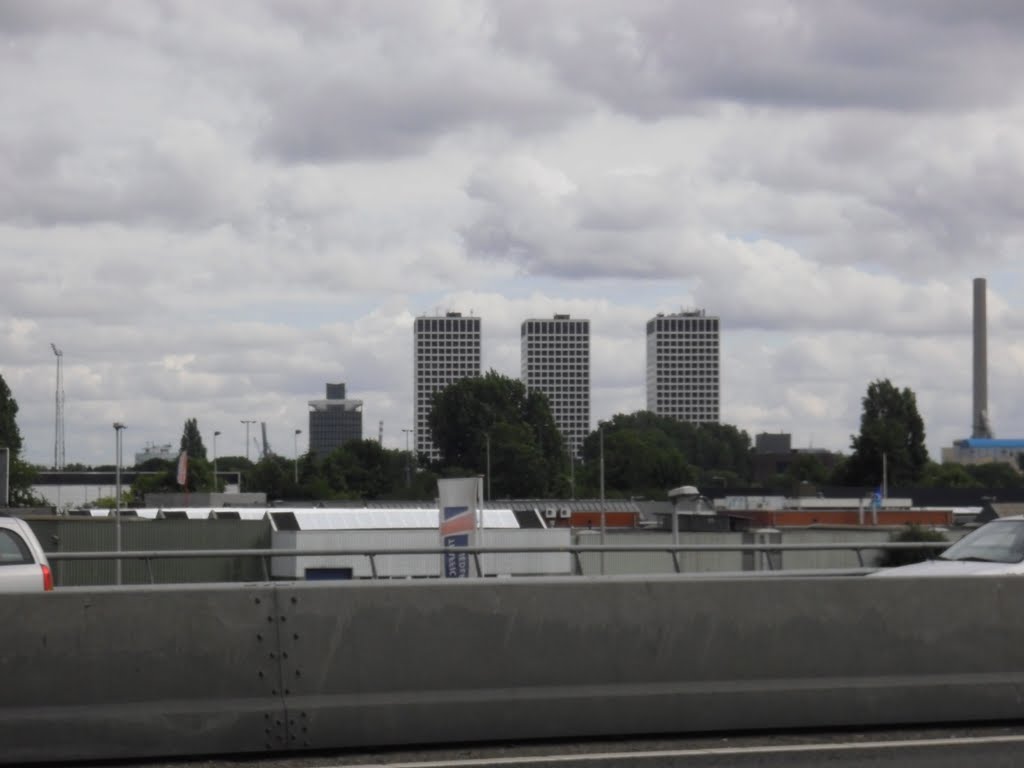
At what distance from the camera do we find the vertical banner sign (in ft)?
93.3

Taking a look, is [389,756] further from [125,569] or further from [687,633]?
[125,569]

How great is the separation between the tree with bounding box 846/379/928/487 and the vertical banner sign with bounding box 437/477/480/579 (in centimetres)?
13036

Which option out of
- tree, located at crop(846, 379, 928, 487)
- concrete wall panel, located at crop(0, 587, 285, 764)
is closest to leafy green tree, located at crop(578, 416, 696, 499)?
tree, located at crop(846, 379, 928, 487)

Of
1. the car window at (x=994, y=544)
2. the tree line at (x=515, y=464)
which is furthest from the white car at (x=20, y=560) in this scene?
the tree line at (x=515, y=464)

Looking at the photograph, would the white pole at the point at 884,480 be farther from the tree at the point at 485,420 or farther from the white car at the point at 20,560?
the white car at the point at 20,560

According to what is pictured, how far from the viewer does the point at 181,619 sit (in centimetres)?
956

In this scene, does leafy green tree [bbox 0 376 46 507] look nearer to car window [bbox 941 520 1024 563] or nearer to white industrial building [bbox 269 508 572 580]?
white industrial building [bbox 269 508 572 580]

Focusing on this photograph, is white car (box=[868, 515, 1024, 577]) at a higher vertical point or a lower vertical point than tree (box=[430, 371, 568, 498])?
lower

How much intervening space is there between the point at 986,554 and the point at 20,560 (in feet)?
31.5

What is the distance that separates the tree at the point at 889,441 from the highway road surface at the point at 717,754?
147753 mm

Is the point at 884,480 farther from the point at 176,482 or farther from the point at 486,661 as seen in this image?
the point at 486,661

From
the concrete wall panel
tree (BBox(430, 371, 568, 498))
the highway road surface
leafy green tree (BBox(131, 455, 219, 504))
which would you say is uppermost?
tree (BBox(430, 371, 568, 498))

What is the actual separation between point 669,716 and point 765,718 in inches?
25.6

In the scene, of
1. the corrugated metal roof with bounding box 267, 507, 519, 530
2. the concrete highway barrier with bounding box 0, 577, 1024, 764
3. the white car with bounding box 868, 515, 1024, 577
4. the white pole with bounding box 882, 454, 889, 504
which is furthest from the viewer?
the white pole with bounding box 882, 454, 889, 504
